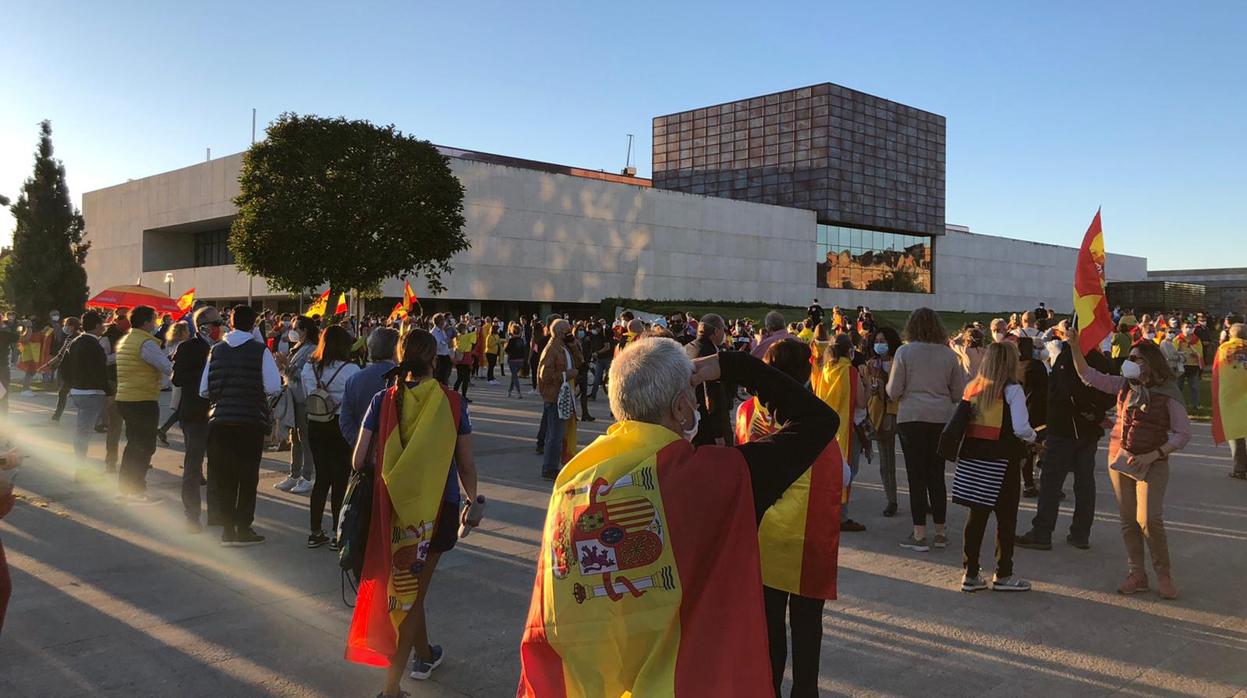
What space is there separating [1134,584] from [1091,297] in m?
2.01

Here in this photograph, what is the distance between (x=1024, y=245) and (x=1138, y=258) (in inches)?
916

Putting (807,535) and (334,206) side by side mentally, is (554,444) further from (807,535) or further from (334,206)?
(334,206)

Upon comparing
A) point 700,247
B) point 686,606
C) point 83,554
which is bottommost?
point 83,554

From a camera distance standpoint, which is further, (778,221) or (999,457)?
(778,221)

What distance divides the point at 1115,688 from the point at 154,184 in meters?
58.6

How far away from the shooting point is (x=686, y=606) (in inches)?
79.8

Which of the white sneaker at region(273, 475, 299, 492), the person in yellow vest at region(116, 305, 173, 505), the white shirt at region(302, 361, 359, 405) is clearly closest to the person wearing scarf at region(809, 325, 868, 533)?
the white shirt at region(302, 361, 359, 405)

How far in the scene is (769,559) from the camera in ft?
11.2

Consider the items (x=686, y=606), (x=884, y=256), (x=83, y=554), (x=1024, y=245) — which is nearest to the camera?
(x=686, y=606)

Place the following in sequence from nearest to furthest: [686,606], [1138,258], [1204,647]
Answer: [686,606]
[1204,647]
[1138,258]

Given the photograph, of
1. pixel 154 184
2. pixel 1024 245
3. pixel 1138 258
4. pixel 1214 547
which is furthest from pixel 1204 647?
pixel 1138 258

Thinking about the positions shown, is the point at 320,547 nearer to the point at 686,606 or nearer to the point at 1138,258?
the point at 686,606

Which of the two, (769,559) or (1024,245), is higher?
(1024,245)

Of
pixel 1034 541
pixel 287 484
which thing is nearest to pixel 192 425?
pixel 287 484
